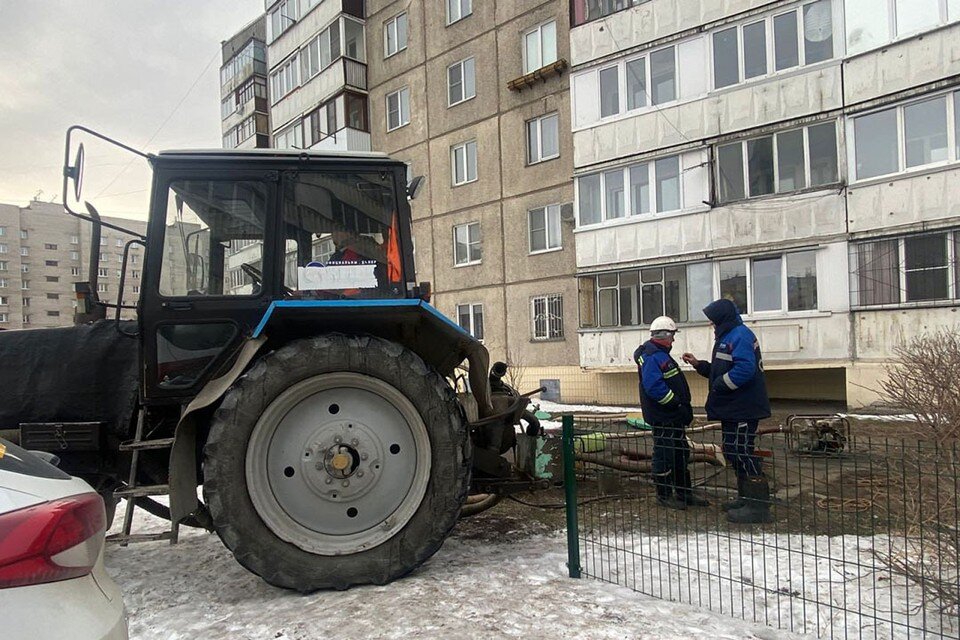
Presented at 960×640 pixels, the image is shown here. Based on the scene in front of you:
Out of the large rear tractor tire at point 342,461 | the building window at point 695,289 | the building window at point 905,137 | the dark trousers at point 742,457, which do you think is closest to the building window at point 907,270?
the building window at point 695,289

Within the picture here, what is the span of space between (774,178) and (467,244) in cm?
942

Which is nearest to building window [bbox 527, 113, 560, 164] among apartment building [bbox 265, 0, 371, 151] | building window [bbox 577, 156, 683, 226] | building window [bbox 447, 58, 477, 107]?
building window [bbox 577, 156, 683, 226]

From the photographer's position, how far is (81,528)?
5.98 ft

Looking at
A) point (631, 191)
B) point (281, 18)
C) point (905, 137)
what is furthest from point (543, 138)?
point (281, 18)

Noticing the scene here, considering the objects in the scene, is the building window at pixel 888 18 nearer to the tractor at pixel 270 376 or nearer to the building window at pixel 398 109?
the tractor at pixel 270 376

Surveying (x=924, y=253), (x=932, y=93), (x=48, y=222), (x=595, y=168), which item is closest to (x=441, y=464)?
(x=924, y=253)

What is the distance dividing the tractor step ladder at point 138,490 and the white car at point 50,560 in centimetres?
157

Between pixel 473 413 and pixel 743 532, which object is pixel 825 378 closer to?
pixel 743 532

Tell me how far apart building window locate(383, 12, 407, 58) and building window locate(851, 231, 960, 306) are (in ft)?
52.0

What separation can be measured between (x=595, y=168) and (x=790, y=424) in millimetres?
11218

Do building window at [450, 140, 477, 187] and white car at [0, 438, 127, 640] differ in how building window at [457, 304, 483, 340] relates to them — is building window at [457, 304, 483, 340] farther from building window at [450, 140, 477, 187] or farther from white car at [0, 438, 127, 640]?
white car at [0, 438, 127, 640]

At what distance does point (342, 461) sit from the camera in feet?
11.7

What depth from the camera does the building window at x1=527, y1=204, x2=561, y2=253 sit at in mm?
17875

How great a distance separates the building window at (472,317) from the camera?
1984 centimetres
